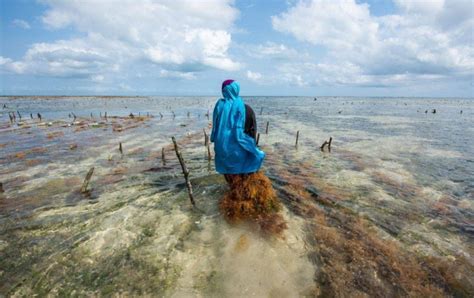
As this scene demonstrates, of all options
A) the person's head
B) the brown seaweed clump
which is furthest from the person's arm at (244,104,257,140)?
the brown seaweed clump

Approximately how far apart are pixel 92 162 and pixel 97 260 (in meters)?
11.7

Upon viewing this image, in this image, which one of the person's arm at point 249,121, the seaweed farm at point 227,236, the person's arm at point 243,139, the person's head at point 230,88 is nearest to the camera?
the seaweed farm at point 227,236

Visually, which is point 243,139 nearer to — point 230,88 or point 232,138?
point 232,138

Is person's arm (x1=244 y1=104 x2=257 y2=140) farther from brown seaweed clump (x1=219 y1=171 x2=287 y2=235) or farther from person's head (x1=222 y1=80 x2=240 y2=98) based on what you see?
brown seaweed clump (x1=219 y1=171 x2=287 y2=235)

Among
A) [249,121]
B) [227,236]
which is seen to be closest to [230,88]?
[249,121]

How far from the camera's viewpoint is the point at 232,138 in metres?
7.06

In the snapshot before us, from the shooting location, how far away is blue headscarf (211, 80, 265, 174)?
267 inches

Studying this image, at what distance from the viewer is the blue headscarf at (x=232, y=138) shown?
679cm

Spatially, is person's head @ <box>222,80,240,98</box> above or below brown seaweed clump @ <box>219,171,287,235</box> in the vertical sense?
above

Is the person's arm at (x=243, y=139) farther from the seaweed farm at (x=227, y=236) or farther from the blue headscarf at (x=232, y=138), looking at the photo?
the seaweed farm at (x=227, y=236)

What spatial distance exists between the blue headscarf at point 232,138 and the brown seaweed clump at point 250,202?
391 millimetres

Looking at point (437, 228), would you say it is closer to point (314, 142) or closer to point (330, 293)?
point (330, 293)

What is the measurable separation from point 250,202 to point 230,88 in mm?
3297

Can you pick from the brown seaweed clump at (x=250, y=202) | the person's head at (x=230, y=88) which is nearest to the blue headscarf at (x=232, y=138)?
the person's head at (x=230, y=88)
